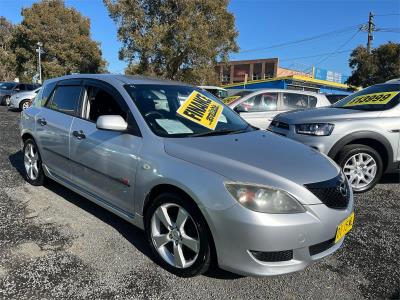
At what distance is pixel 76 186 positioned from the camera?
14.4ft

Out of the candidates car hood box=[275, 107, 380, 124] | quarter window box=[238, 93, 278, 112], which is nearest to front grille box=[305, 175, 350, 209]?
car hood box=[275, 107, 380, 124]

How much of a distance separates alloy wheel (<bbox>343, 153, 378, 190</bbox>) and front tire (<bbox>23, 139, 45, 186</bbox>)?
4.17 metres

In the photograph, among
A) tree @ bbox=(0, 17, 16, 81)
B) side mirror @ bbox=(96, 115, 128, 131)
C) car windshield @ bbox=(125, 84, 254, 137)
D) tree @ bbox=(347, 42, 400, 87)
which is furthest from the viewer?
tree @ bbox=(0, 17, 16, 81)

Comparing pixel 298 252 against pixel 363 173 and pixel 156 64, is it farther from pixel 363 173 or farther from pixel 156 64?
pixel 156 64

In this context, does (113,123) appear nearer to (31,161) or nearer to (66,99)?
(66,99)

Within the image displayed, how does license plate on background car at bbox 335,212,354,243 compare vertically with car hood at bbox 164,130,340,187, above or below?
below

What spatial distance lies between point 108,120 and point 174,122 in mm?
610

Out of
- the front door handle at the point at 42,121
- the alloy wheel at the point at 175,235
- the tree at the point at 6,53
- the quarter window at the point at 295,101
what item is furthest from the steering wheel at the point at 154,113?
the tree at the point at 6,53

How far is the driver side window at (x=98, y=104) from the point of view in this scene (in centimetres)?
405

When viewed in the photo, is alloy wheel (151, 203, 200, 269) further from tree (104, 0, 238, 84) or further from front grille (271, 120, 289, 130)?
tree (104, 0, 238, 84)

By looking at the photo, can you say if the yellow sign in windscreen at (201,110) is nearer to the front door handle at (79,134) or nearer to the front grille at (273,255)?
the front door handle at (79,134)

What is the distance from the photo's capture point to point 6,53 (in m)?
39.4

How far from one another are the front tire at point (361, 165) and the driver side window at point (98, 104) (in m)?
3.20

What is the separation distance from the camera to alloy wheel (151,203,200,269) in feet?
10.0
